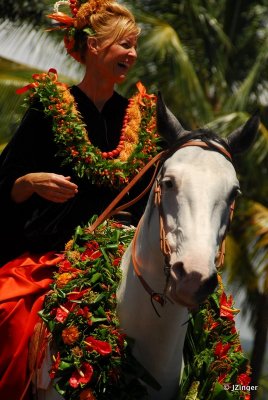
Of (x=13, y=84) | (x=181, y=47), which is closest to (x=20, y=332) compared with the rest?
(x=13, y=84)

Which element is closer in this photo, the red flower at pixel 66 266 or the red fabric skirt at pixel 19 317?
the red flower at pixel 66 266

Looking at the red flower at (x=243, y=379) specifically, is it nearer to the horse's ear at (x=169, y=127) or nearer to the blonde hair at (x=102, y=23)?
the horse's ear at (x=169, y=127)

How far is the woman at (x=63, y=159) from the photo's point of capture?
5055mm

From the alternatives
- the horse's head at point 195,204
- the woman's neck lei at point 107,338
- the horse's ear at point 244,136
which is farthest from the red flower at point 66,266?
the horse's ear at point 244,136

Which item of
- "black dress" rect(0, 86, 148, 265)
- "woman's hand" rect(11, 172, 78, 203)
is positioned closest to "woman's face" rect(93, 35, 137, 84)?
"black dress" rect(0, 86, 148, 265)

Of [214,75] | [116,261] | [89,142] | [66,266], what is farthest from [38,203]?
[214,75]

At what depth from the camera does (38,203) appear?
5.34 meters

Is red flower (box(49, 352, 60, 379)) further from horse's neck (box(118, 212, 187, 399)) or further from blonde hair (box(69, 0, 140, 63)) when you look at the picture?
blonde hair (box(69, 0, 140, 63))

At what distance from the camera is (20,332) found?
5016 millimetres

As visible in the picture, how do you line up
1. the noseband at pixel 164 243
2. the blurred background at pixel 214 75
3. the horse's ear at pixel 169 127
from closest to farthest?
the noseband at pixel 164 243
the horse's ear at pixel 169 127
the blurred background at pixel 214 75

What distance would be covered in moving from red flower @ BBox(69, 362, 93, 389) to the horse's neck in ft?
0.74

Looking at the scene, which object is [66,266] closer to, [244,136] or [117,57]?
[244,136]

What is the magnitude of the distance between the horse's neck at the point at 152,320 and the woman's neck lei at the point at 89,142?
0.83 metres

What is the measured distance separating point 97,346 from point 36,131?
54.9 inches
